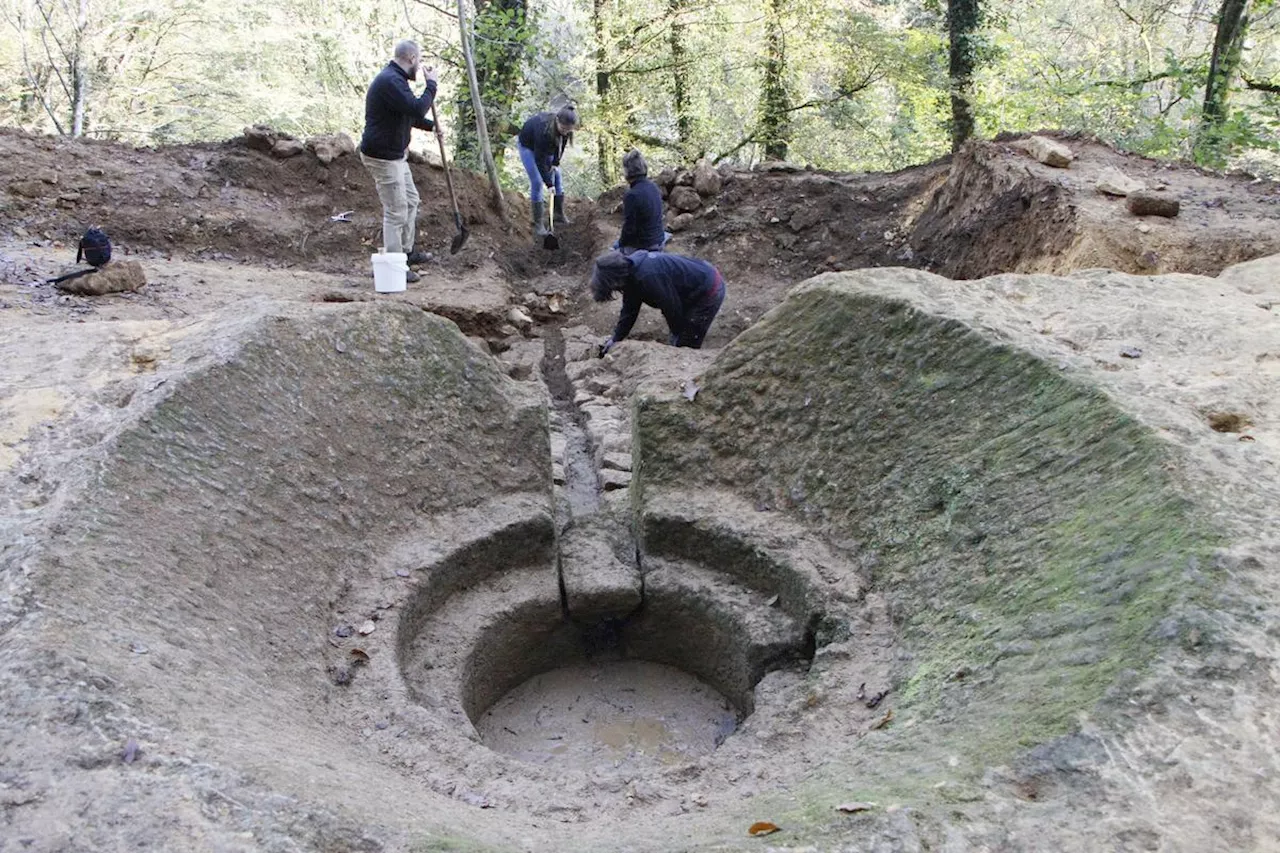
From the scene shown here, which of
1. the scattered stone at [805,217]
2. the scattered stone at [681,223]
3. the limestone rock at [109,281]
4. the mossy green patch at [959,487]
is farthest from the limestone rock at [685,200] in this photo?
the mossy green patch at [959,487]

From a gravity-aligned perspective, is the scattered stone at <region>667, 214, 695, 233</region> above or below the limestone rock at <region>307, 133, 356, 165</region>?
below

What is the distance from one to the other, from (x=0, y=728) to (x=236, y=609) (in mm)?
1202

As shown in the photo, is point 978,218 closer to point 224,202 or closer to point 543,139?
point 543,139

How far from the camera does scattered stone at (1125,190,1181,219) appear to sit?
6.44m

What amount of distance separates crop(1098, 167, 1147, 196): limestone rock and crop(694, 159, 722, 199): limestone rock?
453 centimetres

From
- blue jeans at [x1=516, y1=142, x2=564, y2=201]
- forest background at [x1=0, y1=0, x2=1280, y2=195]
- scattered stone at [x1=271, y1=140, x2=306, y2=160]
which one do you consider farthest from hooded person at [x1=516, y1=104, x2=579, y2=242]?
scattered stone at [x1=271, y1=140, x2=306, y2=160]

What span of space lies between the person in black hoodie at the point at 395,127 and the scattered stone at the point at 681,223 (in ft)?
10.4

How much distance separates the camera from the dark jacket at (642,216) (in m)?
7.89

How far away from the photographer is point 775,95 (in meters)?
15.8

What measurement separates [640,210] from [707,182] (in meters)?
3.08

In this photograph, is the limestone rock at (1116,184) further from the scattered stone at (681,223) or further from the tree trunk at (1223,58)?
the scattered stone at (681,223)

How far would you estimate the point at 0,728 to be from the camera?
6.81 feet

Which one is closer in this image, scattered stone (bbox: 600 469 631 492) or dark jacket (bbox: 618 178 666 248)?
scattered stone (bbox: 600 469 631 492)

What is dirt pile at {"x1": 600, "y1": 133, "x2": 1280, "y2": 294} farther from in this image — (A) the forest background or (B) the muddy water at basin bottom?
(B) the muddy water at basin bottom
